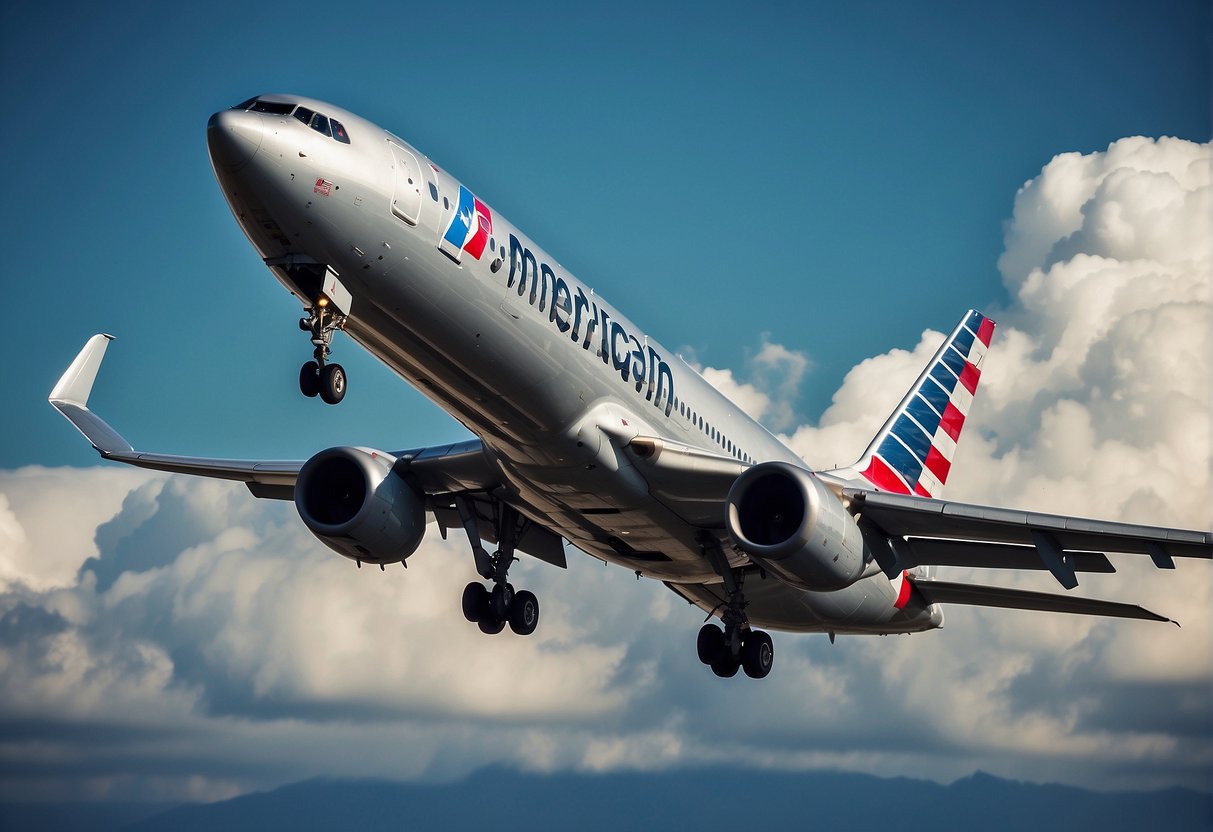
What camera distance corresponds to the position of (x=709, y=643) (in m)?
33.3

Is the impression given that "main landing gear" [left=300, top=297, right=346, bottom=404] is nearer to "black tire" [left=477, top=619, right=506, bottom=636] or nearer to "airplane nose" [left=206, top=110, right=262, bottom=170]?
"airplane nose" [left=206, top=110, right=262, bottom=170]

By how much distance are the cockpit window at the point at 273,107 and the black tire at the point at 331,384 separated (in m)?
3.83

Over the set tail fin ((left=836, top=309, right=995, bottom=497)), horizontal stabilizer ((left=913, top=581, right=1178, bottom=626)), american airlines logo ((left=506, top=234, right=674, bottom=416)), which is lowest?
american airlines logo ((left=506, top=234, right=674, bottom=416))

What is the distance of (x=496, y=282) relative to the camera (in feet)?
78.3

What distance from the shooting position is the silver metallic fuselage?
2127 cm

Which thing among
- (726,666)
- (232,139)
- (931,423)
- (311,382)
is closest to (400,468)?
(311,382)

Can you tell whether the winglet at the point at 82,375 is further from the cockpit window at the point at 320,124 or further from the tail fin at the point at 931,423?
the tail fin at the point at 931,423

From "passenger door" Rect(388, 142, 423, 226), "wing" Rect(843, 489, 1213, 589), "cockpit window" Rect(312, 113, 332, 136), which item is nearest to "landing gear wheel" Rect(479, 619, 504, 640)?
"wing" Rect(843, 489, 1213, 589)

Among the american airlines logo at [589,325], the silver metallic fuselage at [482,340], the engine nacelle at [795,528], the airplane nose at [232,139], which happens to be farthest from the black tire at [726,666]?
the airplane nose at [232,139]

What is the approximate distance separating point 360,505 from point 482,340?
6.95m

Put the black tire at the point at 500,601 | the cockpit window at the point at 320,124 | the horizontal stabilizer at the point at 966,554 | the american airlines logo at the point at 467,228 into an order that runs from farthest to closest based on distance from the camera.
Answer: the black tire at the point at 500,601
the horizontal stabilizer at the point at 966,554
the american airlines logo at the point at 467,228
the cockpit window at the point at 320,124

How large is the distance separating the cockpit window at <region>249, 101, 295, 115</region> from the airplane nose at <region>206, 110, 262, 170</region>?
30.5 inches

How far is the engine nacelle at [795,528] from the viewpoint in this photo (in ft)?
84.7

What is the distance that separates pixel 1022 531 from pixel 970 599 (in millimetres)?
5483
